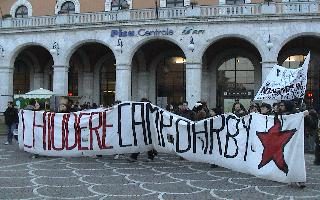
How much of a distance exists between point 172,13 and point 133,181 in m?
17.7

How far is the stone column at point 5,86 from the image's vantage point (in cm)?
2980

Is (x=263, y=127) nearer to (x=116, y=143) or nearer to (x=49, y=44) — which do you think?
(x=116, y=143)

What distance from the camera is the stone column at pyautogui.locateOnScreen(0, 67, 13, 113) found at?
29.8 metres

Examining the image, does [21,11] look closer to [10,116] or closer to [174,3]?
[174,3]

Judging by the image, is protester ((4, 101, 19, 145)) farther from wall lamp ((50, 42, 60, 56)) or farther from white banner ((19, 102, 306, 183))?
wall lamp ((50, 42, 60, 56))

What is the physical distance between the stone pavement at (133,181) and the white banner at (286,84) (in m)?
2.09

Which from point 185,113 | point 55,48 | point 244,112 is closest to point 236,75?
point 55,48

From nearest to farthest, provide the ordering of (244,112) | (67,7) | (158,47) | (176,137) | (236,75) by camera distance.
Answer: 1. (176,137)
2. (244,112)
3. (236,75)
4. (158,47)
5. (67,7)

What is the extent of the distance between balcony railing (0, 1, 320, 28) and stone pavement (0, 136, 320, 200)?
13.1 meters

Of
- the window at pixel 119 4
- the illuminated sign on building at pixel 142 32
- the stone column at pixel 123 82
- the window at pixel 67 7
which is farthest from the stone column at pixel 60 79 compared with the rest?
the window at pixel 67 7

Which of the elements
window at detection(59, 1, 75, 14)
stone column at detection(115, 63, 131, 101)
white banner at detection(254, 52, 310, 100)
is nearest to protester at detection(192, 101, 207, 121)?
white banner at detection(254, 52, 310, 100)

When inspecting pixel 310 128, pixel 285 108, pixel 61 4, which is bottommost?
pixel 310 128

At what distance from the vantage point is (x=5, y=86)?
30.1m

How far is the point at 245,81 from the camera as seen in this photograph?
3059 centimetres
